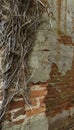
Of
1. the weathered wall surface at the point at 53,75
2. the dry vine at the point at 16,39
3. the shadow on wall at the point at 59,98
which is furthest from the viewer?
the shadow on wall at the point at 59,98

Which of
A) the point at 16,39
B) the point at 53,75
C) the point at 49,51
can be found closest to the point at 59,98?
the point at 53,75

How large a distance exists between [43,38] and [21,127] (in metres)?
0.81

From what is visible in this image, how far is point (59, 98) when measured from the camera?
168 inches

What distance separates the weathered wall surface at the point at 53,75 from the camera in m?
2.32

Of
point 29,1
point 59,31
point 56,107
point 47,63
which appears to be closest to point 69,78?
point 56,107

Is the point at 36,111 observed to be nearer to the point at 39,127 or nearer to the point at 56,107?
the point at 39,127

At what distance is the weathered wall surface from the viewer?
232 centimetres

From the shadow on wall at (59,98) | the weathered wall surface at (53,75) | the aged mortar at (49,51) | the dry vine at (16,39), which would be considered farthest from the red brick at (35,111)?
the shadow on wall at (59,98)

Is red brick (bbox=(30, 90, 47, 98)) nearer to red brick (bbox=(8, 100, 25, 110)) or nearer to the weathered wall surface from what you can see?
the weathered wall surface

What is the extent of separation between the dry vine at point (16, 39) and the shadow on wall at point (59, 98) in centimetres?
178

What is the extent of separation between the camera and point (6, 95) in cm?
212

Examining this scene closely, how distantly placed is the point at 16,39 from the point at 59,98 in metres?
2.30

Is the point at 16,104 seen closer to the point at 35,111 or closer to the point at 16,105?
the point at 16,105

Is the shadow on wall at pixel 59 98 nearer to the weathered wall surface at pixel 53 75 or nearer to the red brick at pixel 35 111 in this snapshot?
the weathered wall surface at pixel 53 75
